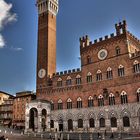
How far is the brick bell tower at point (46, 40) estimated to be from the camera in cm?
5825

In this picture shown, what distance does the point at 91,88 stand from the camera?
49188 millimetres

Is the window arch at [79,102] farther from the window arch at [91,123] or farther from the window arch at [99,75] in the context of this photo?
the window arch at [99,75]

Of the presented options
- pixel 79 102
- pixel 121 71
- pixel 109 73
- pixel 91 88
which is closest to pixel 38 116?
pixel 79 102

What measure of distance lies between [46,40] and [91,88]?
744 inches

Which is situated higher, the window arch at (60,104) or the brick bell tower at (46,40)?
the brick bell tower at (46,40)

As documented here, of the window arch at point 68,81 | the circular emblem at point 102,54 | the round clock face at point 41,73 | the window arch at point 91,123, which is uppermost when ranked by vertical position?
the circular emblem at point 102,54

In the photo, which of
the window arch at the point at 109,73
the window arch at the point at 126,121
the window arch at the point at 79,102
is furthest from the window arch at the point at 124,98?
the window arch at the point at 79,102

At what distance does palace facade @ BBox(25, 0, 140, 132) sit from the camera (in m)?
43.4

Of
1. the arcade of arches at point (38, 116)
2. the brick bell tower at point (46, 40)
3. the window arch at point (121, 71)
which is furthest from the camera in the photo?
the brick bell tower at point (46, 40)

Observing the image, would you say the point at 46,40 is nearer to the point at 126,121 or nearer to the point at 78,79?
the point at 78,79

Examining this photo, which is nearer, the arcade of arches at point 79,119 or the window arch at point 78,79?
the arcade of arches at point 79,119

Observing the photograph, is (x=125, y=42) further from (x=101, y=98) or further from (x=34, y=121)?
(x=34, y=121)

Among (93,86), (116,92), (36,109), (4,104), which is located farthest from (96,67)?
(4,104)

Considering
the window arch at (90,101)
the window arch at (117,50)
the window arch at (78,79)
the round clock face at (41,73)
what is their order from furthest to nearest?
the round clock face at (41,73) < the window arch at (78,79) < the window arch at (90,101) < the window arch at (117,50)
